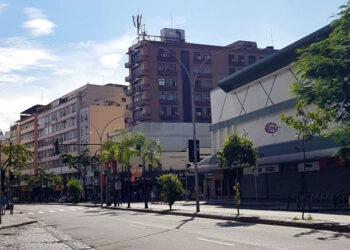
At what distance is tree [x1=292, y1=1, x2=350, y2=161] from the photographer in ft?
56.0

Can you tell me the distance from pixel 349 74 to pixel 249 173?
29133mm

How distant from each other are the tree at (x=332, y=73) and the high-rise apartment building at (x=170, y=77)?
66067 millimetres

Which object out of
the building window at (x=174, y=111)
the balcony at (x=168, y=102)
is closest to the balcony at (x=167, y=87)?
the balcony at (x=168, y=102)

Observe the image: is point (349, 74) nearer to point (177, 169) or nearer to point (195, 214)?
point (195, 214)

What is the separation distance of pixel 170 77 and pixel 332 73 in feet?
236

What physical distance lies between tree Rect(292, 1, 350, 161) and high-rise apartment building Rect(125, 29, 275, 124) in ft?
217

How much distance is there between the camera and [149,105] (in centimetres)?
8644

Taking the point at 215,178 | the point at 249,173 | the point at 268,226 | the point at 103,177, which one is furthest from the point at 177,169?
the point at 268,226

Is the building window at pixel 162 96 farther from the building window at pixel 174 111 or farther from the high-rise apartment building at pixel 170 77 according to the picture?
the building window at pixel 174 111

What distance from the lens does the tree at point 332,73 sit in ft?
56.0

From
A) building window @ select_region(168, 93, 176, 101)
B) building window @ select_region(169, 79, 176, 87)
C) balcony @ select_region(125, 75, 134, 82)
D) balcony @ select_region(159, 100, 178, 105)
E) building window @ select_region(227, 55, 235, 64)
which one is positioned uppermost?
building window @ select_region(227, 55, 235, 64)

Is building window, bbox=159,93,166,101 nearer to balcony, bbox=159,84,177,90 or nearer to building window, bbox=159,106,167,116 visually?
balcony, bbox=159,84,177,90

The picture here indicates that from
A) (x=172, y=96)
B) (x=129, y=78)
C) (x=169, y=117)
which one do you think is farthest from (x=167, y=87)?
(x=129, y=78)

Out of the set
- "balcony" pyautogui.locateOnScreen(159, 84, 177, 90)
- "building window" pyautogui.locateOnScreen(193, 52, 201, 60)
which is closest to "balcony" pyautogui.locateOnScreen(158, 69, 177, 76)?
"balcony" pyautogui.locateOnScreen(159, 84, 177, 90)
